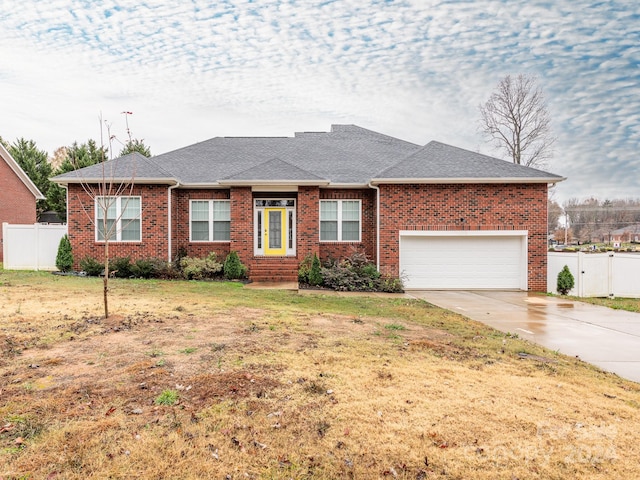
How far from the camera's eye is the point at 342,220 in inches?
614

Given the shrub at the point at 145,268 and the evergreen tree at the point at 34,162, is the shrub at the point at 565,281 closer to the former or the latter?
the shrub at the point at 145,268

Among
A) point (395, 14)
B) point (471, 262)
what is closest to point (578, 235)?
point (471, 262)

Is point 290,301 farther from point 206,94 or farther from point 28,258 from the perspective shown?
point 206,94

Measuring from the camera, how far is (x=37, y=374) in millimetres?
4500

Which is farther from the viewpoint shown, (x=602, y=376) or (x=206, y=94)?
(x=206, y=94)

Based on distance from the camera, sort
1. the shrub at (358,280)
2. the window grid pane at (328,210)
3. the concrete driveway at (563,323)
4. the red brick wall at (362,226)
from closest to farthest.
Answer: the concrete driveway at (563,323) < the shrub at (358,280) < the red brick wall at (362,226) < the window grid pane at (328,210)

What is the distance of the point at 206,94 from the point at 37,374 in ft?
67.9

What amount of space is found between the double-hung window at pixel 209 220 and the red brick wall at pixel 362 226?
3.95m

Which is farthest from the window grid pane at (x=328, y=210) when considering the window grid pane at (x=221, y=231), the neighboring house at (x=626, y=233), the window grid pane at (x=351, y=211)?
the neighboring house at (x=626, y=233)

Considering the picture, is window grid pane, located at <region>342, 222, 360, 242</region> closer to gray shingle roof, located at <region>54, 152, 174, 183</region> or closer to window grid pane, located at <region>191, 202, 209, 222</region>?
window grid pane, located at <region>191, 202, 209, 222</region>

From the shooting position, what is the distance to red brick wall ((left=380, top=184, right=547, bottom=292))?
14312 mm

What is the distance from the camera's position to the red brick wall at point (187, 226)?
1567 centimetres

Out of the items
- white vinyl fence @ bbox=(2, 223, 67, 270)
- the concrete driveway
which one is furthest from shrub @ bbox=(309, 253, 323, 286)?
white vinyl fence @ bbox=(2, 223, 67, 270)

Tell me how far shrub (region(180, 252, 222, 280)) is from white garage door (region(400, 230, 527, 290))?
7.08 meters
